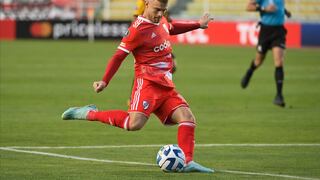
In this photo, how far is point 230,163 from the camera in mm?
11547

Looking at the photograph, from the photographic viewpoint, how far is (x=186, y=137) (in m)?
10.8

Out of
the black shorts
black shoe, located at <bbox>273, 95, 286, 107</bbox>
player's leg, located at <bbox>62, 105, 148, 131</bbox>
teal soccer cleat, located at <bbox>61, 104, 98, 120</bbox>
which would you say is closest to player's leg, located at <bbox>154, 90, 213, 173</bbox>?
player's leg, located at <bbox>62, 105, 148, 131</bbox>

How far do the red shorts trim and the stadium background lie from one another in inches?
28.1

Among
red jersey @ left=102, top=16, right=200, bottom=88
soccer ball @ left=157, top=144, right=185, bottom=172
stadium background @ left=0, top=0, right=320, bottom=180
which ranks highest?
red jersey @ left=102, top=16, right=200, bottom=88

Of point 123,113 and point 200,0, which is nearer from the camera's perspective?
point 123,113

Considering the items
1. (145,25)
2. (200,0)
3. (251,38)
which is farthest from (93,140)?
(200,0)

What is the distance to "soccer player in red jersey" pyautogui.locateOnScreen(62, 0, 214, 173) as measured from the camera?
35.1ft

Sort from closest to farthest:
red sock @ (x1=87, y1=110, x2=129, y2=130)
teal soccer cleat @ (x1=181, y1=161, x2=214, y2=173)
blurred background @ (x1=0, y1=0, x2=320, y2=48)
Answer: teal soccer cleat @ (x1=181, y1=161, x2=214, y2=173), red sock @ (x1=87, y1=110, x2=129, y2=130), blurred background @ (x1=0, y1=0, x2=320, y2=48)

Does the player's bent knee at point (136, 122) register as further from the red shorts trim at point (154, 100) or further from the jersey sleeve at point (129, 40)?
the jersey sleeve at point (129, 40)

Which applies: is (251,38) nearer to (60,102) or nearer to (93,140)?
(60,102)

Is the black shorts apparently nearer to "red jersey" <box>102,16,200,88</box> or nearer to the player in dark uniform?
the player in dark uniform

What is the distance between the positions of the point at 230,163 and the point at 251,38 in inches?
1278

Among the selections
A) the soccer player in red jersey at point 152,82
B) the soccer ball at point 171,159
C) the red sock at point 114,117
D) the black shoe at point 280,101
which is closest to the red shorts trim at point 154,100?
the soccer player in red jersey at point 152,82

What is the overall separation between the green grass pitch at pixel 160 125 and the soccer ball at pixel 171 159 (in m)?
0.10
